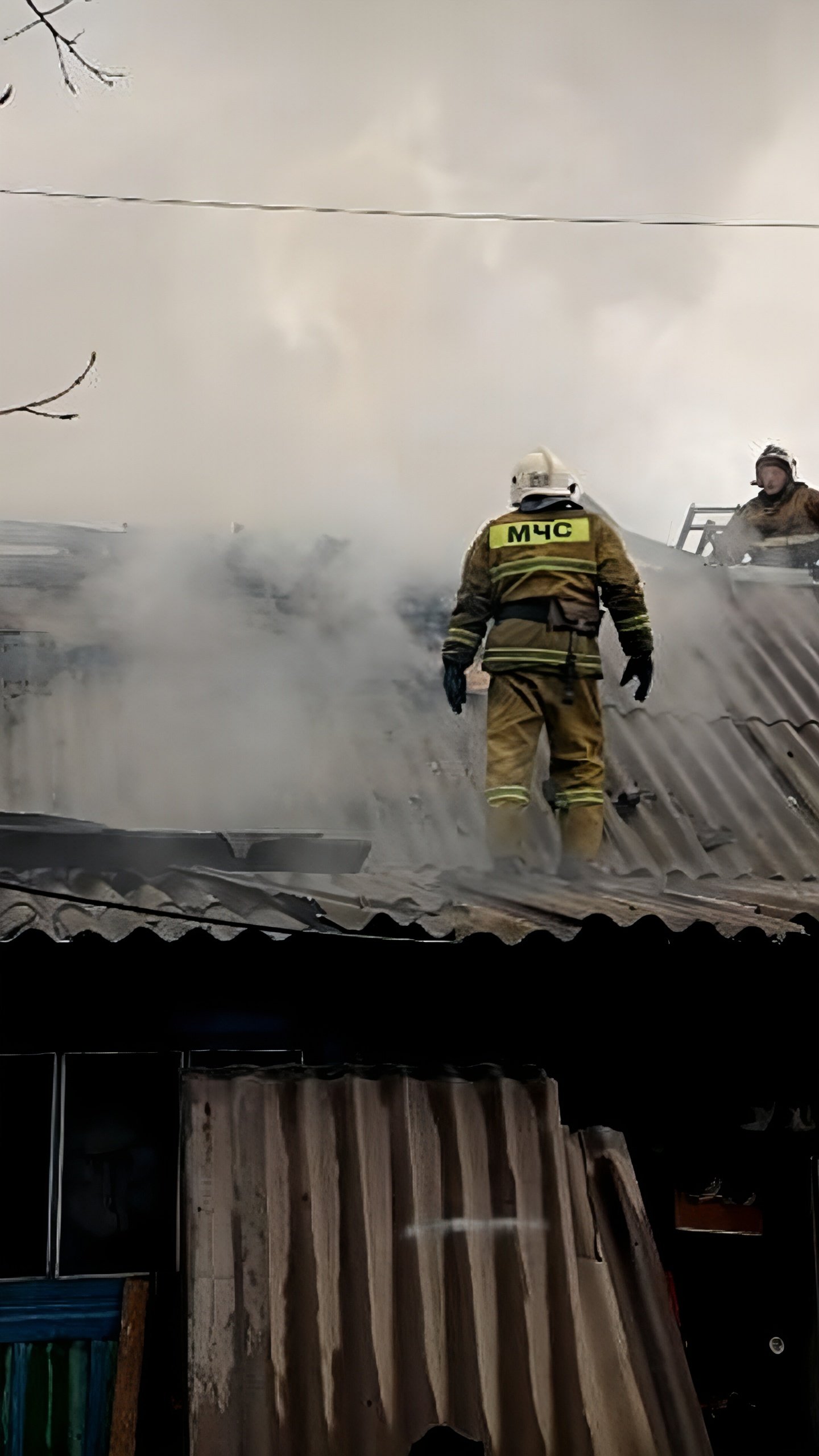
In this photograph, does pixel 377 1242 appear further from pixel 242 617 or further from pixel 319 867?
pixel 242 617

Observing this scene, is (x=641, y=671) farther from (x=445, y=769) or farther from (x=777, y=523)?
(x=777, y=523)

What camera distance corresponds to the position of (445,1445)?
14.1 ft

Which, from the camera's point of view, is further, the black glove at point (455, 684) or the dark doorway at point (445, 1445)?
the black glove at point (455, 684)

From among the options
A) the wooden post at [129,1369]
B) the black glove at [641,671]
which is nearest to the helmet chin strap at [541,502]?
the black glove at [641,671]

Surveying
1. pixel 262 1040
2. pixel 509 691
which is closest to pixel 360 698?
pixel 509 691

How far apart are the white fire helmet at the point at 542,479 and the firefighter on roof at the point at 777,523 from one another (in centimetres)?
433

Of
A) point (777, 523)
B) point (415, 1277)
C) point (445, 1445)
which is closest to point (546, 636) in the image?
point (415, 1277)

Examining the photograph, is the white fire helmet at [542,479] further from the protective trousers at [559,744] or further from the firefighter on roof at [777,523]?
the firefighter on roof at [777,523]

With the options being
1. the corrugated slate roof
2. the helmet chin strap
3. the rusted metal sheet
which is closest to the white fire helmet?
the helmet chin strap

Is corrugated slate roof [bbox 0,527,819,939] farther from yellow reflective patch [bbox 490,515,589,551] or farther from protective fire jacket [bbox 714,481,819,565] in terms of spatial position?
protective fire jacket [bbox 714,481,819,565]

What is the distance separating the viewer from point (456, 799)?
23.2 ft

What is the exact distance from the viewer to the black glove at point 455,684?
6.36 metres

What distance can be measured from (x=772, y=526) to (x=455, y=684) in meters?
4.96

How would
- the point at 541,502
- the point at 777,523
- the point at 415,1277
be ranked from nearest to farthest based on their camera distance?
the point at 415,1277, the point at 541,502, the point at 777,523
